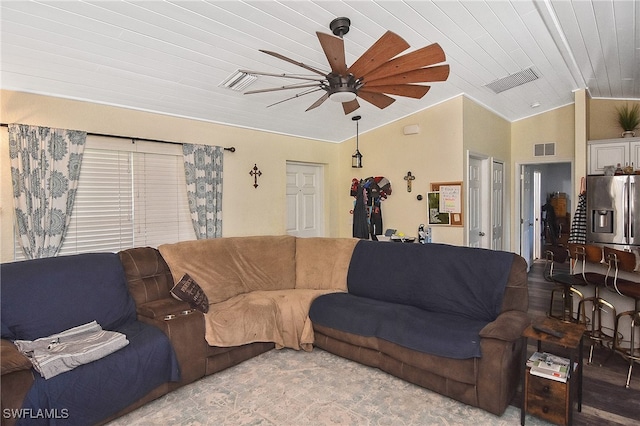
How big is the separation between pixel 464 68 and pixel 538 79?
1150 mm

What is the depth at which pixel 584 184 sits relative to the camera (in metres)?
4.50

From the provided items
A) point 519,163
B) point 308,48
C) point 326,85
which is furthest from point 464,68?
point 519,163

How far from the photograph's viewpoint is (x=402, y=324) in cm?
270

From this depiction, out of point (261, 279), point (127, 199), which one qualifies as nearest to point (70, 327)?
point (127, 199)

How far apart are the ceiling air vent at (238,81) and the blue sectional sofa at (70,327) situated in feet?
5.98

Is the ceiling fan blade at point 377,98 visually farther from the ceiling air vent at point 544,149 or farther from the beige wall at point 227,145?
the ceiling air vent at point 544,149

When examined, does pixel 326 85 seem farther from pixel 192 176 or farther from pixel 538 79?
pixel 538 79

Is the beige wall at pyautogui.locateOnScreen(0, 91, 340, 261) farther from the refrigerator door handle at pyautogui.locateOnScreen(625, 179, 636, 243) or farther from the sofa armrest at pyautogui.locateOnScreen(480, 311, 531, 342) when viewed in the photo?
the refrigerator door handle at pyautogui.locateOnScreen(625, 179, 636, 243)

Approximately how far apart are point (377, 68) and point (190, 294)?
233 centimetres

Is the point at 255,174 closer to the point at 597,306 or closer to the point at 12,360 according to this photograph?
the point at 12,360

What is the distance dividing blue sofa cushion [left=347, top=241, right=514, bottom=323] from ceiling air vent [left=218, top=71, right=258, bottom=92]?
1.96 m

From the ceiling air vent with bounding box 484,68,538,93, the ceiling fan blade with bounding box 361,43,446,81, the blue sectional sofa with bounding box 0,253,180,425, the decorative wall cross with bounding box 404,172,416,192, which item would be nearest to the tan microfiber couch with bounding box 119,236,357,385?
the blue sectional sofa with bounding box 0,253,180,425

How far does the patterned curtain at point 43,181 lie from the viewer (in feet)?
9.30

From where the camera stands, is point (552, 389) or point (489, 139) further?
point (489, 139)
